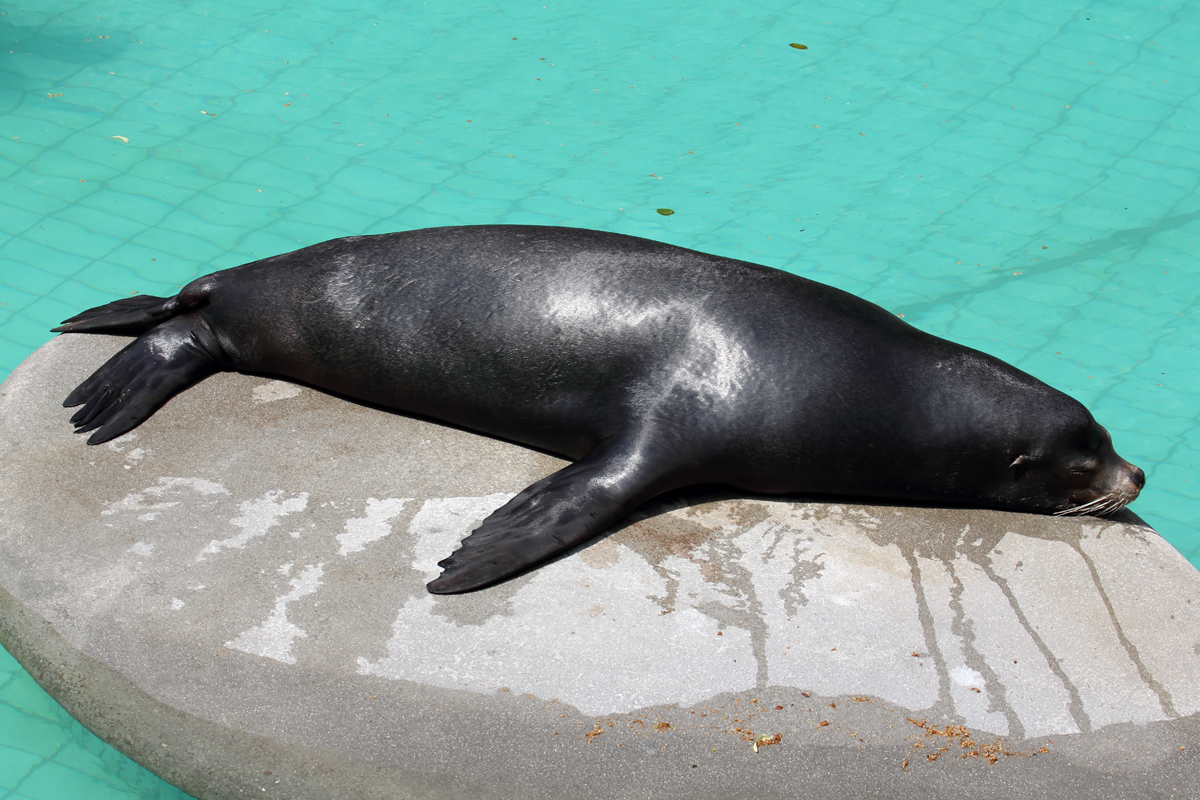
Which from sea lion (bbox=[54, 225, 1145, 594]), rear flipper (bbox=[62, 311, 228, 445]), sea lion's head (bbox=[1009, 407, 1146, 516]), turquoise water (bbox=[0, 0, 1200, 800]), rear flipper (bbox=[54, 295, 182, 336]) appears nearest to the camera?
sea lion (bbox=[54, 225, 1145, 594])

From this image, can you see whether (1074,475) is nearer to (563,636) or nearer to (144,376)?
(563,636)

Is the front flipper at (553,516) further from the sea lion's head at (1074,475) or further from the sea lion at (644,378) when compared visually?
the sea lion's head at (1074,475)

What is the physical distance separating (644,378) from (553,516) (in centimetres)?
68

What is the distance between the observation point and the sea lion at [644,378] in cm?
411

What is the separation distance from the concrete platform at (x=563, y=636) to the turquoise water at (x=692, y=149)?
2.50 metres

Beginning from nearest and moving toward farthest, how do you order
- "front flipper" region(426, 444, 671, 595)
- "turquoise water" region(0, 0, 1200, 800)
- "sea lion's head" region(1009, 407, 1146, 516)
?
"front flipper" region(426, 444, 671, 595) < "sea lion's head" region(1009, 407, 1146, 516) < "turquoise water" region(0, 0, 1200, 800)

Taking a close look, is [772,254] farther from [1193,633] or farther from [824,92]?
[1193,633]

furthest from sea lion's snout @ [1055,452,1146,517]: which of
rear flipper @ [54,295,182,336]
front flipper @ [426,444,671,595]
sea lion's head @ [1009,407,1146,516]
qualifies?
rear flipper @ [54,295,182,336]

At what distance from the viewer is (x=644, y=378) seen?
4.18 meters

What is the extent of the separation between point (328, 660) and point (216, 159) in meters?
5.67

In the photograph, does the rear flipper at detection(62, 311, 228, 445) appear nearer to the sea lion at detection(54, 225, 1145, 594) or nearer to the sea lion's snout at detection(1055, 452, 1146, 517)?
the sea lion at detection(54, 225, 1145, 594)

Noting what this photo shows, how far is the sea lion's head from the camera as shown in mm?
4281

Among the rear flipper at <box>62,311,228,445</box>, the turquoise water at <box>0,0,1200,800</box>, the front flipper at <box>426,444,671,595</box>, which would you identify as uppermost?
the rear flipper at <box>62,311,228,445</box>

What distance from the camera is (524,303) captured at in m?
4.36
